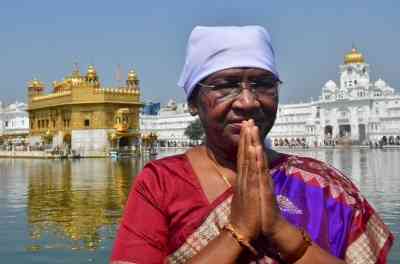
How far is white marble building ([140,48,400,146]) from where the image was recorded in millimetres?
76694

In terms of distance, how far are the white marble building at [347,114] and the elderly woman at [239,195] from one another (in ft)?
238

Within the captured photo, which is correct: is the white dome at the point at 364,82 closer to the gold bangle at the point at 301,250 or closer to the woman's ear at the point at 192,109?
the woman's ear at the point at 192,109

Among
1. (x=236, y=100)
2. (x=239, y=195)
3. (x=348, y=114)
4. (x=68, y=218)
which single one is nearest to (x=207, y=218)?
(x=239, y=195)

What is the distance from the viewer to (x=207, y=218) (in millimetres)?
1580

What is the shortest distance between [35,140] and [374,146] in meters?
34.1

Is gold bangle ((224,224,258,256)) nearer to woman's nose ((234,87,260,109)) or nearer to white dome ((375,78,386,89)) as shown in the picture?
woman's nose ((234,87,260,109))

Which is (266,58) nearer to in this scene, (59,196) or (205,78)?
(205,78)

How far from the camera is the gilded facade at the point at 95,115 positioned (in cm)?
4128

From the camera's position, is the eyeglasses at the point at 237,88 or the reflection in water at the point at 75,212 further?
the reflection in water at the point at 75,212

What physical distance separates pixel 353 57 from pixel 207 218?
84810 millimetres

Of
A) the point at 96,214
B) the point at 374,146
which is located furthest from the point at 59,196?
the point at 374,146

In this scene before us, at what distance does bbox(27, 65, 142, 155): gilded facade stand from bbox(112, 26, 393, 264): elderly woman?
3911 cm

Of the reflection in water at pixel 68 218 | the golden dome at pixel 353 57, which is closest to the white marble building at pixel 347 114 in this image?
the golden dome at pixel 353 57

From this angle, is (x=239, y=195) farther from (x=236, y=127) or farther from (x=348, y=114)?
(x=348, y=114)
